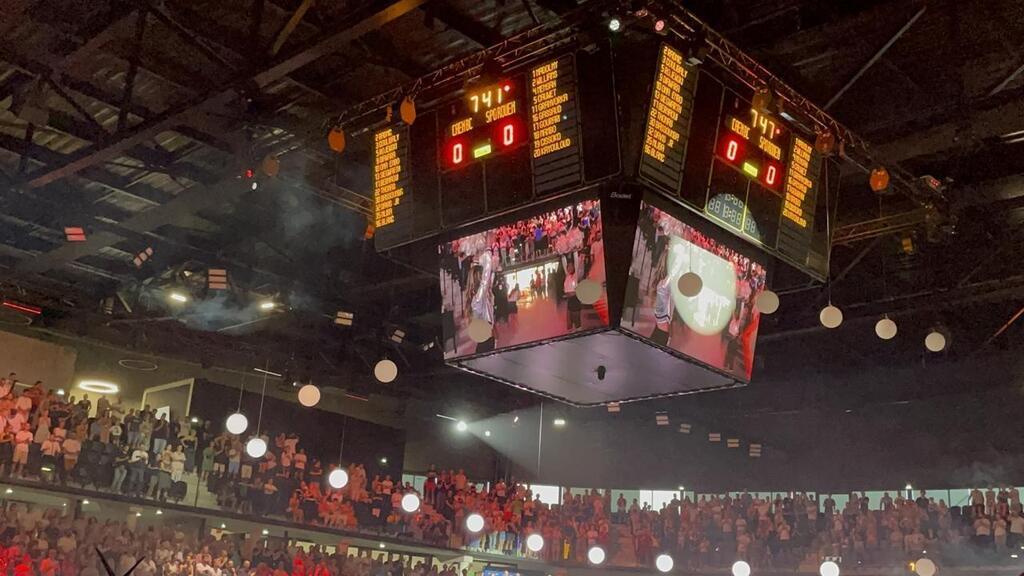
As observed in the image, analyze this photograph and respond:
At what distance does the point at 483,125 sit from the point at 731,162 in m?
1.80

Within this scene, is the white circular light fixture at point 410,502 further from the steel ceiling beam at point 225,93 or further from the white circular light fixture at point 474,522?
the steel ceiling beam at point 225,93

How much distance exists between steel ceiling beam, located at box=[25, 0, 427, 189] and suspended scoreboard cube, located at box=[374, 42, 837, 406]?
0.95m

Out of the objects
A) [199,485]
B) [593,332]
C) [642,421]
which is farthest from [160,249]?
[642,421]

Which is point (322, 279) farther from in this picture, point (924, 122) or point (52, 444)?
point (924, 122)

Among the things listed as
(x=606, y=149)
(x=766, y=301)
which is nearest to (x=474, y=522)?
(x=766, y=301)

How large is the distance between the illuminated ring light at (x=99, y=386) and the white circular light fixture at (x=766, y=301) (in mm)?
12758

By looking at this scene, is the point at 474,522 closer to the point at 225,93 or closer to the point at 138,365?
the point at 138,365

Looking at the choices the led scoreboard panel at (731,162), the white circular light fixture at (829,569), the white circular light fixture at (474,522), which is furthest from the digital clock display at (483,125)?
the white circular light fixture at (829,569)

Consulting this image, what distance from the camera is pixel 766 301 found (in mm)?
7266

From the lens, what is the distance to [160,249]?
39.0ft

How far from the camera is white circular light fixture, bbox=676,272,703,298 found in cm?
658

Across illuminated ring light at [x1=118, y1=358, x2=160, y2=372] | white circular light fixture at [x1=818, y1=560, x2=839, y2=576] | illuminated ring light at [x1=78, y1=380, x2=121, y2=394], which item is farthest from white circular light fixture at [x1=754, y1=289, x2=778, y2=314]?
illuminated ring light at [x1=78, y1=380, x2=121, y2=394]

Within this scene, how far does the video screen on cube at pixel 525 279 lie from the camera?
6.42 meters

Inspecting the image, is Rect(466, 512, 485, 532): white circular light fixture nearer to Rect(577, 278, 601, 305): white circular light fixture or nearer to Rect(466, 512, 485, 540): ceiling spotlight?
Rect(466, 512, 485, 540): ceiling spotlight
